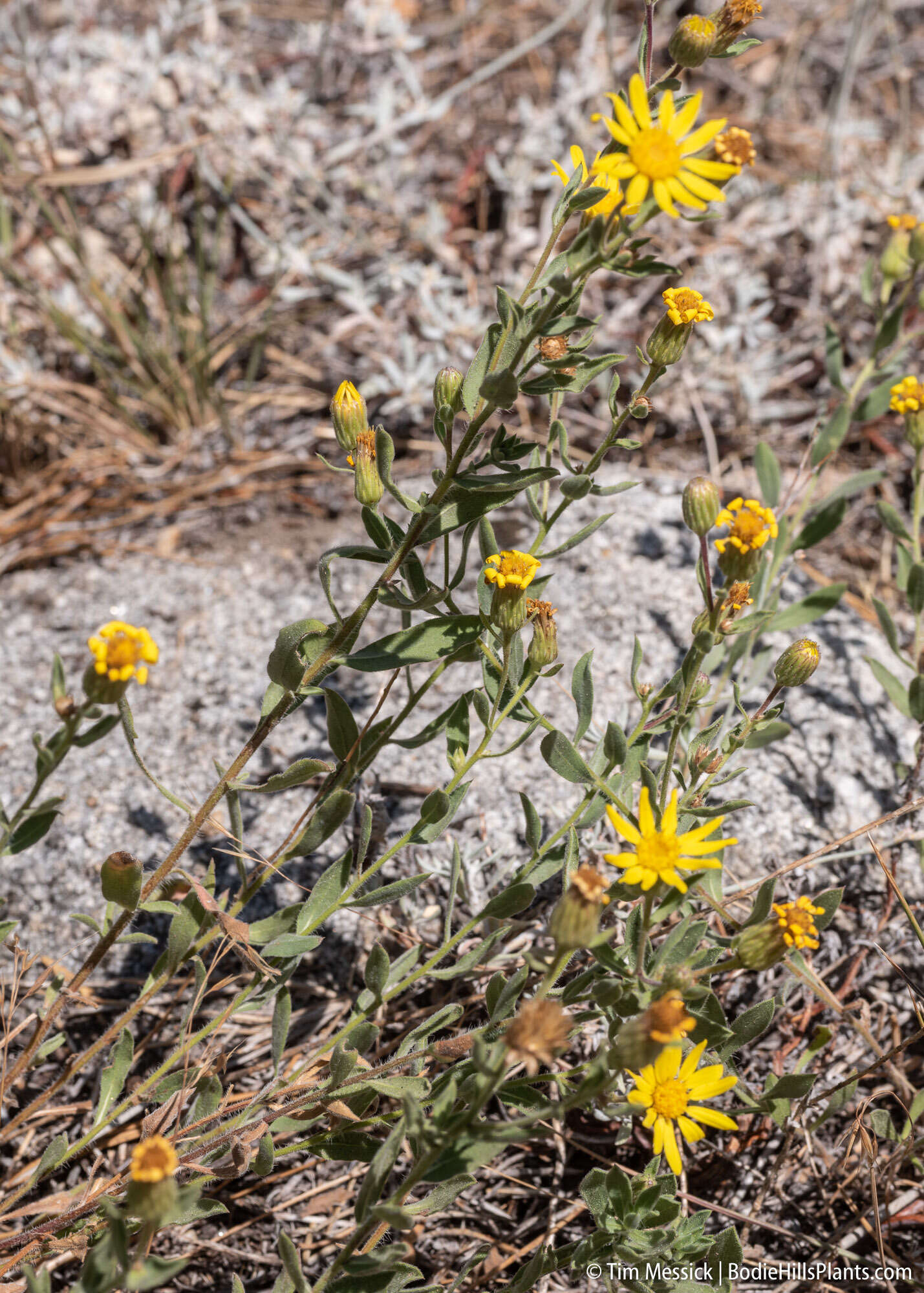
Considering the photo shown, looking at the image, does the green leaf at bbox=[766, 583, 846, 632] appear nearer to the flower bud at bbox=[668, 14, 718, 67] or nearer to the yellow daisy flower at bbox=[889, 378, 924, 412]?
the yellow daisy flower at bbox=[889, 378, 924, 412]

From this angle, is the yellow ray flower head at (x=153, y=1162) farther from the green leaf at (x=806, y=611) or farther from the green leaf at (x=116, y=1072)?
the green leaf at (x=806, y=611)

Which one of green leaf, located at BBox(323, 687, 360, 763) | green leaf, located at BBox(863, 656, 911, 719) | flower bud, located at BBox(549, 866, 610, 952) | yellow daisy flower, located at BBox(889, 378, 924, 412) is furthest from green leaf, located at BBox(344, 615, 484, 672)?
yellow daisy flower, located at BBox(889, 378, 924, 412)

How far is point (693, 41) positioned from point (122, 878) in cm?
144

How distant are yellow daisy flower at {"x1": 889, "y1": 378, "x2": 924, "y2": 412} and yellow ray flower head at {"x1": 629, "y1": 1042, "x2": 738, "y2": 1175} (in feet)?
4.49

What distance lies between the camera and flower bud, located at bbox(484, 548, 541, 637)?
59.2 inches

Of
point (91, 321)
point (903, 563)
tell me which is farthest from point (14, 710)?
point (903, 563)

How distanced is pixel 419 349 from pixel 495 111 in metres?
1.27

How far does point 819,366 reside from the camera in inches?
130

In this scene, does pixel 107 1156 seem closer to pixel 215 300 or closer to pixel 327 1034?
pixel 327 1034

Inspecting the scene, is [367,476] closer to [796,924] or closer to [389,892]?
[389,892]

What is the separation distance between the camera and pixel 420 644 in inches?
61.2

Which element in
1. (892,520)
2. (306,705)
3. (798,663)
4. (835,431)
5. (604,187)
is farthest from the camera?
(306,705)

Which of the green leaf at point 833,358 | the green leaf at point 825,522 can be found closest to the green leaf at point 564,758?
the green leaf at point 825,522

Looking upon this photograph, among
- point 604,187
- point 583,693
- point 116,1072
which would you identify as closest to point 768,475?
point 583,693
